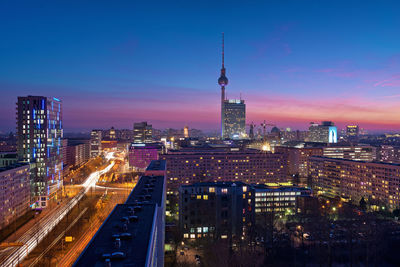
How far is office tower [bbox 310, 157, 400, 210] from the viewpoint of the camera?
48875 mm

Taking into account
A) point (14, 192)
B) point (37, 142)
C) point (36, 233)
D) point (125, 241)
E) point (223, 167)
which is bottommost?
point (36, 233)

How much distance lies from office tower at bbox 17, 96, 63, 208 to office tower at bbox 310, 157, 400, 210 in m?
54.9

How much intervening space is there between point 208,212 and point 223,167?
36.7 m

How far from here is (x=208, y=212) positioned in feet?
108

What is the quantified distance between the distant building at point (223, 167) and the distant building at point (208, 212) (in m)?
31.5

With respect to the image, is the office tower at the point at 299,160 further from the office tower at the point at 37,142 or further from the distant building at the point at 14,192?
the distant building at the point at 14,192

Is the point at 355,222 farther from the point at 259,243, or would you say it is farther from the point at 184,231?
the point at 184,231

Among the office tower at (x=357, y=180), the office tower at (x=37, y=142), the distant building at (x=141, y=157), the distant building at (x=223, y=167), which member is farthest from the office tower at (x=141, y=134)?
the office tower at (x=357, y=180)

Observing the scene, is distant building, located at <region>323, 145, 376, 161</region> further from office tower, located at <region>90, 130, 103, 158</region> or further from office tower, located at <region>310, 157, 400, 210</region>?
office tower, located at <region>90, 130, 103, 158</region>

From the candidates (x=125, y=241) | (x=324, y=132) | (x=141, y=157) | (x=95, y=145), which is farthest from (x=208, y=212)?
(x=324, y=132)

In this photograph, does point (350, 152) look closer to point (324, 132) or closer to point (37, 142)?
point (324, 132)

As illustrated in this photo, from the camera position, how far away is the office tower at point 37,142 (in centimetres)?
4781

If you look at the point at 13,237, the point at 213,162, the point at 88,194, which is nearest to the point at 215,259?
the point at 13,237

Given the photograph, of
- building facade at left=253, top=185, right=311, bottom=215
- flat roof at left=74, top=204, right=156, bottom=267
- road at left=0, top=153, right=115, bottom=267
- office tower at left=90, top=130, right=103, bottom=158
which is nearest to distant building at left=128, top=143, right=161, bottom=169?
road at left=0, top=153, right=115, bottom=267
